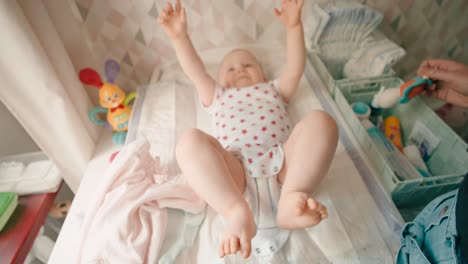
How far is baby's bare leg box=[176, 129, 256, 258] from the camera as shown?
2.08 ft

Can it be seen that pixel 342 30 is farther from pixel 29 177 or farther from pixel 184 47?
pixel 29 177

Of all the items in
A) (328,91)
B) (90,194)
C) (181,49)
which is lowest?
(90,194)

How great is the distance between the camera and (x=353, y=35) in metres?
1.26

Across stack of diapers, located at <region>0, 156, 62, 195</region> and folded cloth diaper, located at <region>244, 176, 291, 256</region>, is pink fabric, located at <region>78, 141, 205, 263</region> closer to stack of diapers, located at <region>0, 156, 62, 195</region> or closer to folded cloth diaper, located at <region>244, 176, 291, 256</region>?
folded cloth diaper, located at <region>244, 176, 291, 256</region>

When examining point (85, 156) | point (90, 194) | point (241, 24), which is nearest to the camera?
point (90, 194)

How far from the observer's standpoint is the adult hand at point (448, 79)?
100cm

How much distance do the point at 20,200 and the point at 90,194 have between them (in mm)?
307

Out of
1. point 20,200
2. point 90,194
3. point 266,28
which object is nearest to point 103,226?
point 90,194

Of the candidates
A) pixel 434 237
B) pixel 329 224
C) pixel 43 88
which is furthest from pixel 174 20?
pixel 434 237

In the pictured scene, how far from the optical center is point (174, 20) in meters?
1.00

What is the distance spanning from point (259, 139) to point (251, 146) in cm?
4

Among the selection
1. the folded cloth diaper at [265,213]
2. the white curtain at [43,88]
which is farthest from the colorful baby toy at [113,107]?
the folded cloth diaper at [265,213]

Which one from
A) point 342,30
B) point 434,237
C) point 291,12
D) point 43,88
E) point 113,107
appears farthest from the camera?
point 342,30

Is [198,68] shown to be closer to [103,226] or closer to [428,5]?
[103,226]
